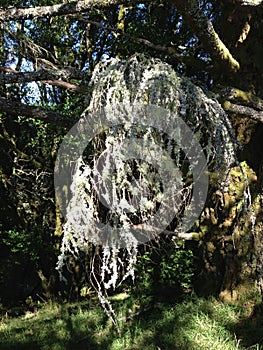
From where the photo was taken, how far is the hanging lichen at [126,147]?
175 centimetres

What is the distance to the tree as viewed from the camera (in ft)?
8.79

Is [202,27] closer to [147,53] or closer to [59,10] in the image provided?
[59,10]

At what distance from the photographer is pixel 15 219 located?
7.26 m

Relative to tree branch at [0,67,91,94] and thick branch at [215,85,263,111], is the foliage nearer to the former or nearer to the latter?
thick branch at [215,85,263,111]

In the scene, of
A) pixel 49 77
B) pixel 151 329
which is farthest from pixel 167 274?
pixel 49 77

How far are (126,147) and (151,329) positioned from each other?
2663mm

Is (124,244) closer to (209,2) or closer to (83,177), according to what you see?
(83,177)

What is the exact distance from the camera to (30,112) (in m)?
2.81

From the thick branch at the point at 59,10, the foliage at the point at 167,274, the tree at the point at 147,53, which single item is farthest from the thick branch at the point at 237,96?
the foliage at the point at 167,274

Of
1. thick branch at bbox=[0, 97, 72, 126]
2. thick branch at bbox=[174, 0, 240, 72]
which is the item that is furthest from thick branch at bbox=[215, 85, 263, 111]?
thick branch at bbox=[0, 97, 72, 126]

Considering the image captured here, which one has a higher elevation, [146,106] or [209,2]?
[209,2]

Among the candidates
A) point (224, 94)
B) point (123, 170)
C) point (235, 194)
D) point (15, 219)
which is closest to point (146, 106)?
point (123, 170)

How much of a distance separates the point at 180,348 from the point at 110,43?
5138mm

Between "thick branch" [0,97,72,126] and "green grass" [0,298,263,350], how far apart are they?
76.5 inches
